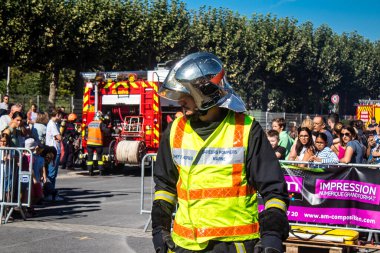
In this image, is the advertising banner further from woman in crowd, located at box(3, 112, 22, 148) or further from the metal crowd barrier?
woman in crowd, located at box(3, 112, 22, 148)

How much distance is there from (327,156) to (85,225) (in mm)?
3746

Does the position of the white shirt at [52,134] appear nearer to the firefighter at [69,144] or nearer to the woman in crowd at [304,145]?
the firefighter at [69,144]

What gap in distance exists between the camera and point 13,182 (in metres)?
10.1

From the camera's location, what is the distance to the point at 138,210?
36.9 feet

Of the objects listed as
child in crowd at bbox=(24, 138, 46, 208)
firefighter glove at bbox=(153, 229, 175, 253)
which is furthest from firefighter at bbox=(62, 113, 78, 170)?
firefighter glove at bbox=(153, 229, 175, 253)

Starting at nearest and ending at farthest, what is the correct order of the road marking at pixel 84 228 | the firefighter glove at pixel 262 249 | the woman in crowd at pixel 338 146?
the firefighter glove at pixel 262 249
the road marking at pixel 84 228
the woman in crowd at pixel 338 146

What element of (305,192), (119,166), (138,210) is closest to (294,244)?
(305,192)

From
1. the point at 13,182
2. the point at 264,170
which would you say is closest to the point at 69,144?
the point at 13,182

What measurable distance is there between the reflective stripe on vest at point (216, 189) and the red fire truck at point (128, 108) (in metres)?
13.6

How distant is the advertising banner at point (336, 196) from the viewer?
7976mm

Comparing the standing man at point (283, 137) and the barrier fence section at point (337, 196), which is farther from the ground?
the standing man at point (283, 137)

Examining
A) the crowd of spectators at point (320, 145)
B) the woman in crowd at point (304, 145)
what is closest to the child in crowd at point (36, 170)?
the crowd of spectators at point (320, 145)

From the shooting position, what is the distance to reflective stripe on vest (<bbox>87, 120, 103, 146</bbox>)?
16.9 metres

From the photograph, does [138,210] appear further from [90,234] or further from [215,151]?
[215,151]
